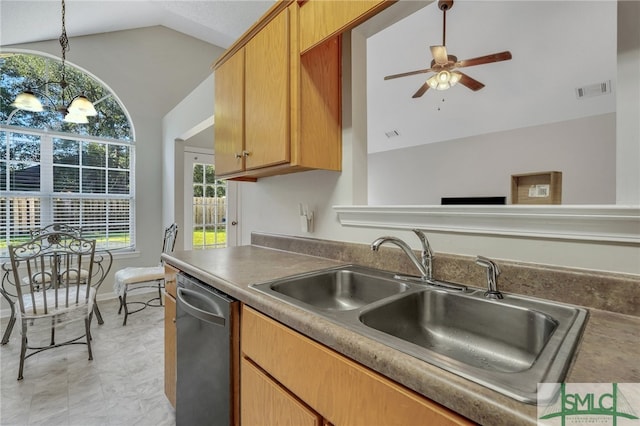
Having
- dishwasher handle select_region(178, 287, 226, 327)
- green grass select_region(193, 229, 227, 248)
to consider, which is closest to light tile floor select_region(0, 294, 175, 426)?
dishwasher handle select_region(178, 287, 226, 327)

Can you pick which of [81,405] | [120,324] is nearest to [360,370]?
[81,405]

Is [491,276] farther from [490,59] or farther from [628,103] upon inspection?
[490,59]

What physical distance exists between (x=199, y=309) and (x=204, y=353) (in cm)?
18

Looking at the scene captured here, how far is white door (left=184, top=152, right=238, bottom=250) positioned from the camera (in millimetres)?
4250

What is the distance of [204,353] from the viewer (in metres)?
1.20

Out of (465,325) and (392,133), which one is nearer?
(465,325)

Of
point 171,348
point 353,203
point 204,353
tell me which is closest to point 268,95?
point 353,203

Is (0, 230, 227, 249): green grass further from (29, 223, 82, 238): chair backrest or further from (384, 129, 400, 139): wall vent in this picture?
(384, 129, 400, 139): wall vent

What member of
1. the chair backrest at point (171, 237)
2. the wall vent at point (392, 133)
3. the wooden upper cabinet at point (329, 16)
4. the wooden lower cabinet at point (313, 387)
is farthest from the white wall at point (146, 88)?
the wooden lower cabinet at point (313, 387)

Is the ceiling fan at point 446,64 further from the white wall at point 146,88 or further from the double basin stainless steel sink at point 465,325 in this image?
the white wall at point 146,88

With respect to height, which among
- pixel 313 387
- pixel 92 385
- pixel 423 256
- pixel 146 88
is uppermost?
pixel 146 88

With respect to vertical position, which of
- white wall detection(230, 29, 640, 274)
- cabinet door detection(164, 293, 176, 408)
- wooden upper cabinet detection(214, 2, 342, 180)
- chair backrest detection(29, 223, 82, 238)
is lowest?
cabinet door detection(164, 293, 176, 408)

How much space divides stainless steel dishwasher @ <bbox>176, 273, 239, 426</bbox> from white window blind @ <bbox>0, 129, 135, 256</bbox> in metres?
3.23

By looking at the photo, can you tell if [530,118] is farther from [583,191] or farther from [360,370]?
[360,370]
